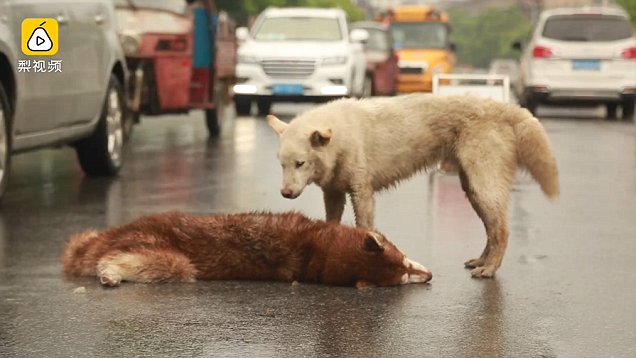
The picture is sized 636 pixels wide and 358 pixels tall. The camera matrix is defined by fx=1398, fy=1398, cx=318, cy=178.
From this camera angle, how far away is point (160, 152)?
17.1 m

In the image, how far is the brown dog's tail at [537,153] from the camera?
26.6 ft

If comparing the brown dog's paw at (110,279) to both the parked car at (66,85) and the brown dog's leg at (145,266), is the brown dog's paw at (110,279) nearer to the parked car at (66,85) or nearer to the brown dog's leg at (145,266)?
the brown dog's leg at (145,266)

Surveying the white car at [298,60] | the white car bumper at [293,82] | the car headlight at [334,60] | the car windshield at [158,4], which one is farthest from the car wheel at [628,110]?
the car windshield at [158,4]

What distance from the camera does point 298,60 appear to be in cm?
2533

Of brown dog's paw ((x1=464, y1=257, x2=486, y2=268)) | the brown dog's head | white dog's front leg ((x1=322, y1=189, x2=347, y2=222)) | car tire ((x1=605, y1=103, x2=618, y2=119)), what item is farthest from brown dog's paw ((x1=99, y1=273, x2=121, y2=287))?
car tire ((x1=605, y1=103, x2=618, y2=119))

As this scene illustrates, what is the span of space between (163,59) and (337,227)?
9601 mm

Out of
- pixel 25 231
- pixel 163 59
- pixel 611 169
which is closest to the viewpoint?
pixel 25 231

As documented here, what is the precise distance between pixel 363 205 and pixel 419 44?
3223 cm

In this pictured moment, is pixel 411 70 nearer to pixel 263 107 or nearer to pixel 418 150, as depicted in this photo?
pixel 263 107

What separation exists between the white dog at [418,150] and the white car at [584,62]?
1840 cm

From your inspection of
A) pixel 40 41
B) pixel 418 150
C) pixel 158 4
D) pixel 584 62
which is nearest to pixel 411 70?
pixel 584 62

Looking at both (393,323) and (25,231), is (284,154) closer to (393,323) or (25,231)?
(393,323)

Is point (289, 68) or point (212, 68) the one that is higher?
point (212, 68)

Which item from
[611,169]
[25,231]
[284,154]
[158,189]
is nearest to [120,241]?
[284,154]
